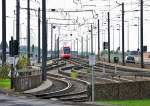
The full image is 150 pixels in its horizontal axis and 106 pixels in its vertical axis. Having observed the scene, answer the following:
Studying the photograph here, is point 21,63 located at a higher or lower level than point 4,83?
higher

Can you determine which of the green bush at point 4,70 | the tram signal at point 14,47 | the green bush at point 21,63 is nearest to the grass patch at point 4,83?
the green bush at point 4,70

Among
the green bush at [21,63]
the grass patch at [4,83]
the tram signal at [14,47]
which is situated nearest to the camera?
the tram signal at [14,47]

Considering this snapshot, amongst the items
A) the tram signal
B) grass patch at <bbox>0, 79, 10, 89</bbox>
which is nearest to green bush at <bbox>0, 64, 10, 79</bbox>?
grass patch at <bbox>0, 79, 10, 89</bbox>

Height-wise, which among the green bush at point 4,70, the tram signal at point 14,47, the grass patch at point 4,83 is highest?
the tram signal at point 14,47

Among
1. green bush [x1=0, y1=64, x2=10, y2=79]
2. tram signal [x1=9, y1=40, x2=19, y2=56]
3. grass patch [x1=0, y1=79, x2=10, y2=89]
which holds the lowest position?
grass patch [x1=0, y1=79, x2=10, y2=89]

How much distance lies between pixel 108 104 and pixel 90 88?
16.2ft

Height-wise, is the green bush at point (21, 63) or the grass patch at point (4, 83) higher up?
the green bush at point (21, 63)

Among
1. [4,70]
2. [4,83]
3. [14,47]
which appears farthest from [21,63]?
[14,47]

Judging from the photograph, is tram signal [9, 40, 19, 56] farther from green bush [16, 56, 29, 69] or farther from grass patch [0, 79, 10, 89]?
green bush [16, 56, 29, 69]

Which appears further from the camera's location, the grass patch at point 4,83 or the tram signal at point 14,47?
the grass patch at point 4,83

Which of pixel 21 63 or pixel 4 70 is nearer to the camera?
pixel 4 70

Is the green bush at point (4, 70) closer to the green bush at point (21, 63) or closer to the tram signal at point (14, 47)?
the green bush at point (21, 63)

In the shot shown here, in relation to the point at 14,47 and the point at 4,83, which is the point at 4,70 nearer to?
the point at 4,83

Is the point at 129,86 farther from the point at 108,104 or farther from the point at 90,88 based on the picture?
the point at 108,104
